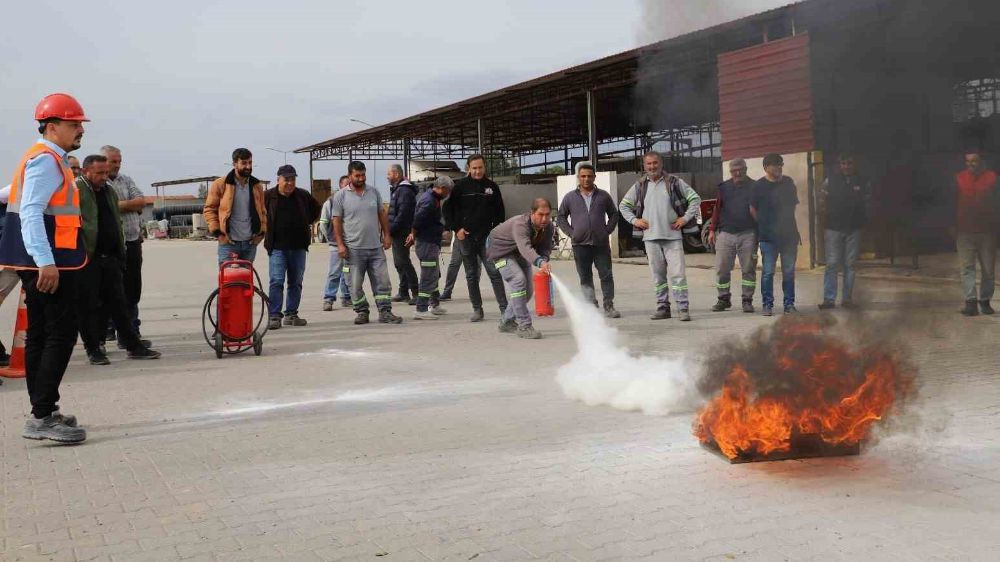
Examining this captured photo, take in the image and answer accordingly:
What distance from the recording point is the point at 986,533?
3.52m

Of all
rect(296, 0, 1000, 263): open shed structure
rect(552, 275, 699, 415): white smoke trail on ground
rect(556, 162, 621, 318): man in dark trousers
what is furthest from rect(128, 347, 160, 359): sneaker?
Result: rect(296, 0, 1000, 263): open shed structure

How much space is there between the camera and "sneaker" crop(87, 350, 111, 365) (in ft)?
28.4

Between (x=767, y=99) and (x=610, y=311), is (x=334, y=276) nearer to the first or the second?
(x=610, y=311)

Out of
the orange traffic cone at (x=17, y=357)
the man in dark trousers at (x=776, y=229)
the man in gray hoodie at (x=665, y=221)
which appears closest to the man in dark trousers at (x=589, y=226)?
the man in gray hoodie at (x=665, y=221)

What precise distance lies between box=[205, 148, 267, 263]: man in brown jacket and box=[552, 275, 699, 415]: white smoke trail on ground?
15.3ft

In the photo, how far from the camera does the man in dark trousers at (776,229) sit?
10508 mm

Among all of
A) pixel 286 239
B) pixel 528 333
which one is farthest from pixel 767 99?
pixel 286 239

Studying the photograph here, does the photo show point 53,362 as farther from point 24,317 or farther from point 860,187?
point 860,187

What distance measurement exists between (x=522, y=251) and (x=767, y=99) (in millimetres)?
3580

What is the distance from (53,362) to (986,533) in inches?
204

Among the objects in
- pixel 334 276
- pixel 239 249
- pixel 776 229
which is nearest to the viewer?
pixel 239 249

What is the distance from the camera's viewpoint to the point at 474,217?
36.1 ft

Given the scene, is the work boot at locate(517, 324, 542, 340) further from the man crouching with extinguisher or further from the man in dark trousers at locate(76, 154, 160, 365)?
the man in dark trousers at locate(76, 154, 160, 365)

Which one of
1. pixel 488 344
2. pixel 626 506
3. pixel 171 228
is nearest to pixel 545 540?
pixel 626 506
